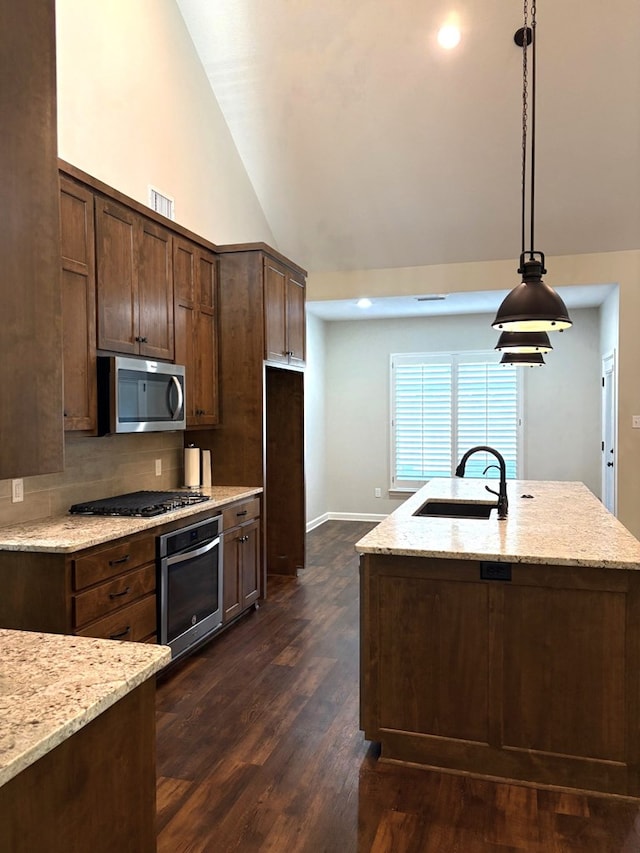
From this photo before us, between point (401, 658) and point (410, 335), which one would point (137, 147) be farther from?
point (410, 335)

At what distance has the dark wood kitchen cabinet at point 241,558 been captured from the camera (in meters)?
4.14

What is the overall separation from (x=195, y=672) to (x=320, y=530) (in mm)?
4292

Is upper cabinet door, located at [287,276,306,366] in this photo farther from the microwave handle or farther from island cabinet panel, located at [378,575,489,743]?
island cabinet panel, located at [378,575,489,743]

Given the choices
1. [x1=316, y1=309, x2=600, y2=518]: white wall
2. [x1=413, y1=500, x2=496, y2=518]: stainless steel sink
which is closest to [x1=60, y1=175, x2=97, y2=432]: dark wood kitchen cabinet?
[x1=413, y1=500, x2=496, y2=518]: stainless steel sink

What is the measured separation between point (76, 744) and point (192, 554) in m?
2.58

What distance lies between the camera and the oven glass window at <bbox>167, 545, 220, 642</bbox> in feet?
11.5

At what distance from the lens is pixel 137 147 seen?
421cm

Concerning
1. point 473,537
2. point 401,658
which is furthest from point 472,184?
point 401,658

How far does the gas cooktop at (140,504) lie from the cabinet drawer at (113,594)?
29 cm

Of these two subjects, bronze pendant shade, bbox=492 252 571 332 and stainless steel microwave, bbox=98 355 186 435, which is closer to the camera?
bronze pendant shade, bbox=492 252 571 332

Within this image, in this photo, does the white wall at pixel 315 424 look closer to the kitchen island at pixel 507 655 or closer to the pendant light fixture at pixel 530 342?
the pendant light fixture at pixel 530 342

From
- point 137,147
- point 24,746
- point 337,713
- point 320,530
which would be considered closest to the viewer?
point 24,746

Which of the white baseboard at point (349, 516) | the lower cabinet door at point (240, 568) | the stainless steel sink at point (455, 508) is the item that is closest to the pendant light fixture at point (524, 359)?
the stainless steel sink at point (455, 508)

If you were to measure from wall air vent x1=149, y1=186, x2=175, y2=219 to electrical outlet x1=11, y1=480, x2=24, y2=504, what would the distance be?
Result: 2.12 m
